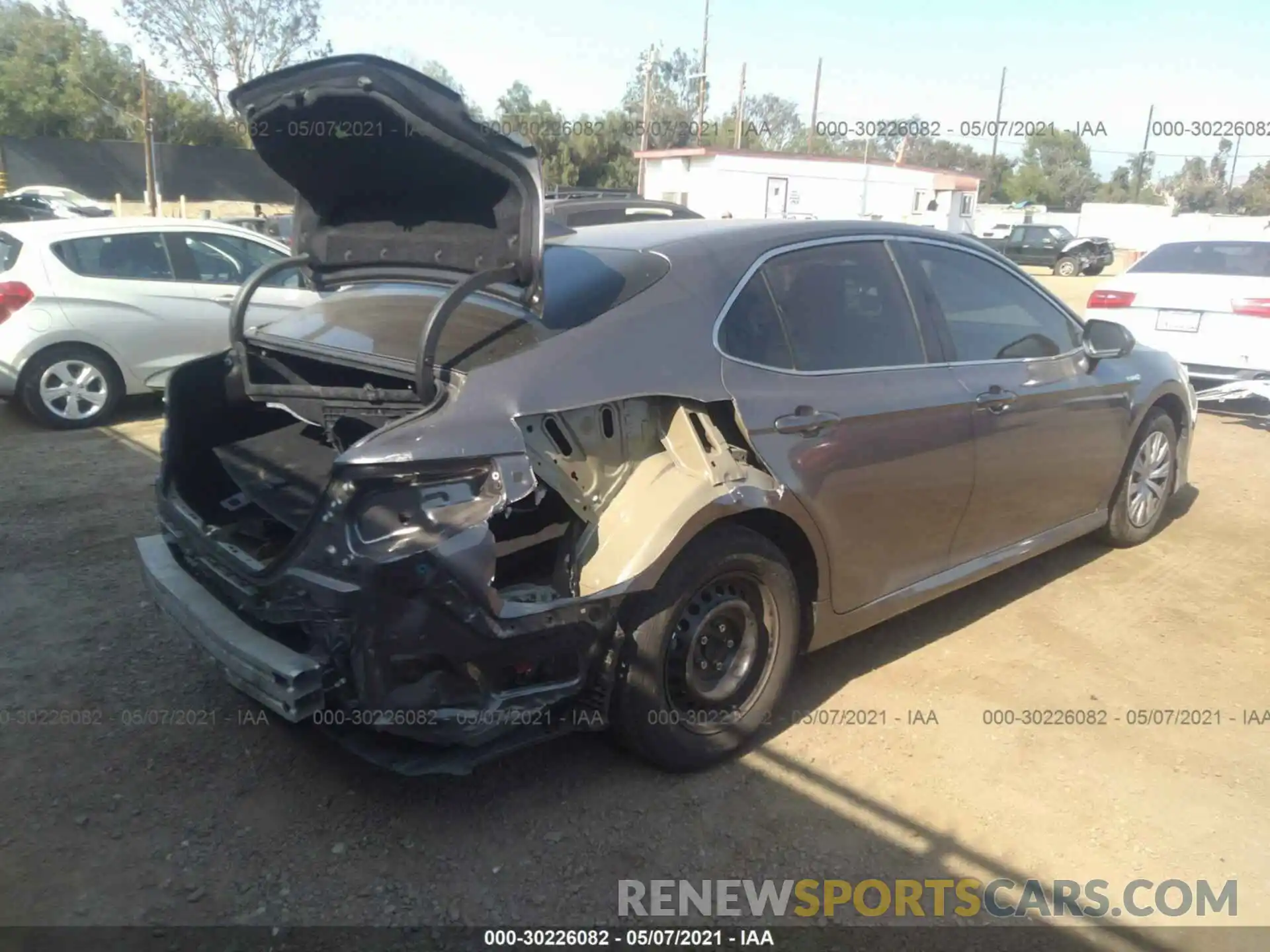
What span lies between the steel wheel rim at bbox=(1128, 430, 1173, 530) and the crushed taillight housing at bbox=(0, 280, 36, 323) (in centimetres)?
762

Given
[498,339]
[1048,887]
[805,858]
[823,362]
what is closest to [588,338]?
[498,339]

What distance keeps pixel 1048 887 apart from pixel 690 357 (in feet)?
6.28

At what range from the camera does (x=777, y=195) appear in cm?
3300

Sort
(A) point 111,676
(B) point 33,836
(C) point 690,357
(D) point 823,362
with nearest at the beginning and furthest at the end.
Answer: (B) point 33,836 → (C) point 690,357 → (D) point 823,362 → (A) point 111,676

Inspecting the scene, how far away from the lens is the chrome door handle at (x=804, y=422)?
10.8 ft

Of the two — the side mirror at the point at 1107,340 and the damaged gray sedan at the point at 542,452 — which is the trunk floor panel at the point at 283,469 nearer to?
the damaged gray sedan at the point at 542,452

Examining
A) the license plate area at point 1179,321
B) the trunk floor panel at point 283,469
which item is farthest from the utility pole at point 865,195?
the trunk floor panel at point 283,469

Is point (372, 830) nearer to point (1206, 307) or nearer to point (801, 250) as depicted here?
point (801, 250)

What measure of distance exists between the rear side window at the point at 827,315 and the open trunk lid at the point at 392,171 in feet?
2.66

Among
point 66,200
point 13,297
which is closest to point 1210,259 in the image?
point 13,297

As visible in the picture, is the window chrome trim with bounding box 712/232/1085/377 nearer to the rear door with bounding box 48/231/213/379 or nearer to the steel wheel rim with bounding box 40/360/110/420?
the rear door with bounding box 48/231/213/379

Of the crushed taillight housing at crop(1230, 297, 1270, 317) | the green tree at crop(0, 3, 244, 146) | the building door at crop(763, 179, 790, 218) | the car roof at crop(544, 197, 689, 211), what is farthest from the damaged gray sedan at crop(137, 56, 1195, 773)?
the green tree at crop(0, 3, 244, 146)

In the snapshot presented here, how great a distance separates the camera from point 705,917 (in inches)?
107

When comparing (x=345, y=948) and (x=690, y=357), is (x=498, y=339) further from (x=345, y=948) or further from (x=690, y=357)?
(x=345, y=948)
